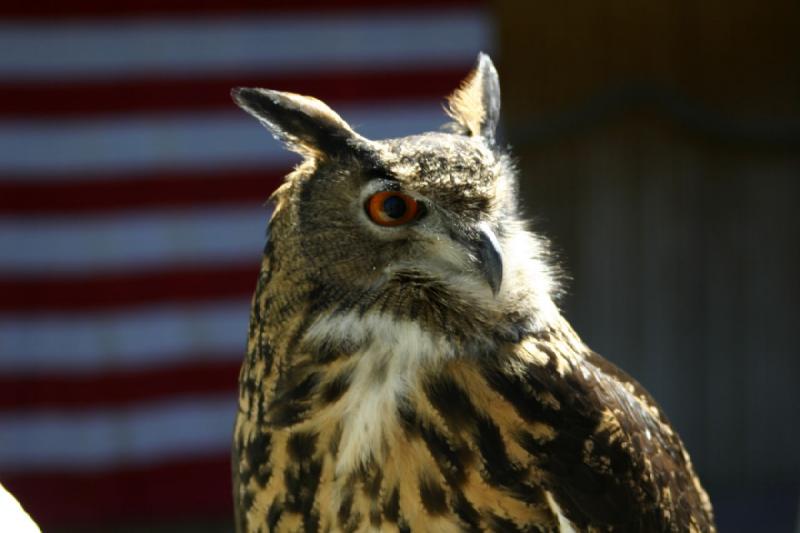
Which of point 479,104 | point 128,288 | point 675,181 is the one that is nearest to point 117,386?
point 128,288

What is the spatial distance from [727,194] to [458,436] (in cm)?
365

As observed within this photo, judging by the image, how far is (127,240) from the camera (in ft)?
12.7

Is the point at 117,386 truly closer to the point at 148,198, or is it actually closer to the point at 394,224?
the point at 148,198

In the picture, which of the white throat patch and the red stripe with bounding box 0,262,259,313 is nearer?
the white throat patch

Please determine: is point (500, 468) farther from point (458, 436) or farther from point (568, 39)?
point (568, 39)

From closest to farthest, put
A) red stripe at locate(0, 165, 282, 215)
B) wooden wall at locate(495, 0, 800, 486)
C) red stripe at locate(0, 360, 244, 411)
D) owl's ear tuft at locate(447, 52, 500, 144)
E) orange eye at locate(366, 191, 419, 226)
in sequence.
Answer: orange eye at locate(366, 191, 419, 226) < owl's ear tuft at locate(447, 52, 500, 144) < red stripe at locate(0, 165, 282, 215) < red stripe at locate(0, 360, 244, 411) < wooden wall at locate(495, 0, 800, 486)

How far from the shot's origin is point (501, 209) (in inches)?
65.4

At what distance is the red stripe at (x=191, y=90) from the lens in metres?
3.73

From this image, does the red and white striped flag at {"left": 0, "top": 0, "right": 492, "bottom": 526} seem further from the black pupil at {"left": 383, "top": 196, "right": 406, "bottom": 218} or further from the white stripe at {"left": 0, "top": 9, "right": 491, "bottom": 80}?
the black pupil at {"left": 383, "top": 196, "right": 406, "bottom": 218}

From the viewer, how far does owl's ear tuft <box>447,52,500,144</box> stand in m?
1.72

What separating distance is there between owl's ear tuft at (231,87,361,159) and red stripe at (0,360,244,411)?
2.42 m

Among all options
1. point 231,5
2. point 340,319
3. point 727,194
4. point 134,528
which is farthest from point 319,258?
point 727,194

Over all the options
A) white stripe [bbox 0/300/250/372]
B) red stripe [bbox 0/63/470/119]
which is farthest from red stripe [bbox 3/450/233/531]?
red stripe [bbox 0/63/470/119]

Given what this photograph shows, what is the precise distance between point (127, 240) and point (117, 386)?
47 cm
